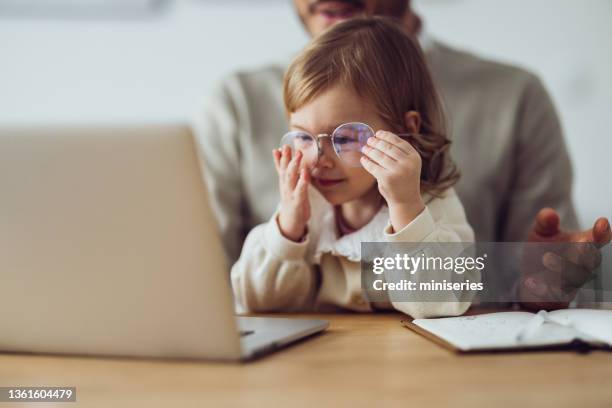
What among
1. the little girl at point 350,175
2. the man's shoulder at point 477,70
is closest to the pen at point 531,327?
the little girl at point 350,175

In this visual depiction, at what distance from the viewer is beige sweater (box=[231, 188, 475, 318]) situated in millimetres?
1069

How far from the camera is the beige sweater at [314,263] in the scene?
3.51 ft

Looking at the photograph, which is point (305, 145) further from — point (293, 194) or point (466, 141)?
point (466, 141)

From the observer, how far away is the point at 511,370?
2.04ft

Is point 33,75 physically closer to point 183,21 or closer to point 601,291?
point 183,21

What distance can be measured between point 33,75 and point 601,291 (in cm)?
199

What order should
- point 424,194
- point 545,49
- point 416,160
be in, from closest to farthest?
point 416,160
point 424,194
point 545,49

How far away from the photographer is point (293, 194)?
1059 mm

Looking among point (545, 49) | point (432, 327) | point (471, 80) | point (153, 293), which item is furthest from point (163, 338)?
point (545, 49)

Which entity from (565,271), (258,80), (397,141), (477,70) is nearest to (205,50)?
(258,80)

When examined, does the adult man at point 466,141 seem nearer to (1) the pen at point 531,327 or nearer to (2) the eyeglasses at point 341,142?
(2) the eyeglasses at point 341,142

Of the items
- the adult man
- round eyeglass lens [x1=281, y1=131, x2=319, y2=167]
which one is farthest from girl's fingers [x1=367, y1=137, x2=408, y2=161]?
the adult man

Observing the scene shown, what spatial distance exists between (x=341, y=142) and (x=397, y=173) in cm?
12

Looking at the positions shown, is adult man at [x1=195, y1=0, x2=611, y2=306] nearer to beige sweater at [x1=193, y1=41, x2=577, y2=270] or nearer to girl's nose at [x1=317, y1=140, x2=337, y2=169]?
beige sweater at [x1=193, y1=41, x2=577, y2=270]
